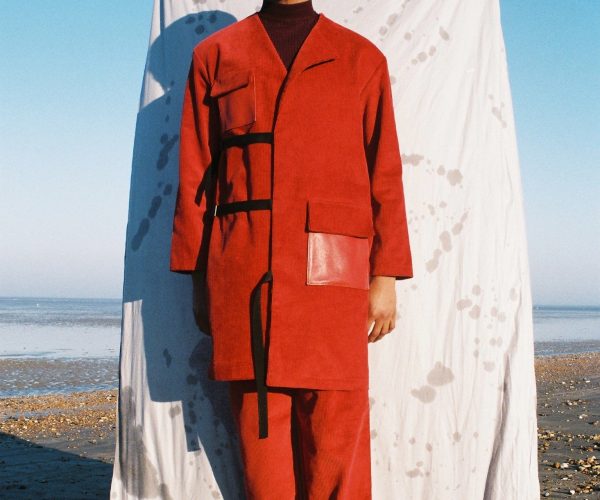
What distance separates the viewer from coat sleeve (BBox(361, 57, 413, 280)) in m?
1.95

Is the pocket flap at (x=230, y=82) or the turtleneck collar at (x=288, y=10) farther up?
the turtleneck collar at (x=288, y=10)

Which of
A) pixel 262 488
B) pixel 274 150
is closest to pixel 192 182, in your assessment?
pixel 274 150

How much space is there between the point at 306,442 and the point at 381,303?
1.35ft

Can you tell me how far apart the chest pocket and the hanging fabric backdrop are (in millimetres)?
611

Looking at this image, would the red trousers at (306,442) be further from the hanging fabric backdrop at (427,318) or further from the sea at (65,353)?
the sea at (65,353)

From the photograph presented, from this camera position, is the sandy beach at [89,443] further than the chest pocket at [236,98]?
Yes

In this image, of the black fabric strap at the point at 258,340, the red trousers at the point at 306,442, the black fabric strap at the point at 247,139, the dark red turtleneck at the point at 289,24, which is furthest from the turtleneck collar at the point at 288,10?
the red trousers at the point at 306,442

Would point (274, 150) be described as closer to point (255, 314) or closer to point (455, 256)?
point (255, 314)

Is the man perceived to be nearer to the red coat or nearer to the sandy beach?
the red coat

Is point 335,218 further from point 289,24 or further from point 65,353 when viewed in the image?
point 65,353

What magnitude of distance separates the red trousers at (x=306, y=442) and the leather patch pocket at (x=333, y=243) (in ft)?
0.96

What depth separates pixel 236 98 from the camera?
1972mm

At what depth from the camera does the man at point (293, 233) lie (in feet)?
6.03

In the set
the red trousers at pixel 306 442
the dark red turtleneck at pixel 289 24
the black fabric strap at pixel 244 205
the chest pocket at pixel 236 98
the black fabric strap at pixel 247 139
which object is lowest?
the red trousers at pixel 306 442
